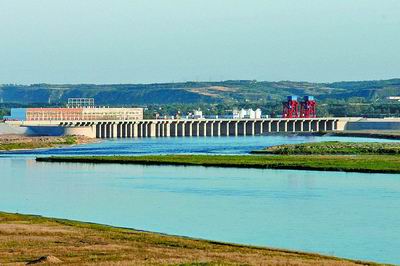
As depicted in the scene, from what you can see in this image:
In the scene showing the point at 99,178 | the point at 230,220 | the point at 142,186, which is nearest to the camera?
the point at 230,220

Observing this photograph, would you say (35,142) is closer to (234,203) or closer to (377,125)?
→ (377,125)

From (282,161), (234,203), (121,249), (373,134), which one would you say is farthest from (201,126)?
(121,249)

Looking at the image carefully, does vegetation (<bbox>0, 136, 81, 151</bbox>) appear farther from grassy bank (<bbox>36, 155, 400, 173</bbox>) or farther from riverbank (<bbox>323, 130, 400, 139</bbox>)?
riverbank (<bbox>323, 130, 400, 139</bbox>)

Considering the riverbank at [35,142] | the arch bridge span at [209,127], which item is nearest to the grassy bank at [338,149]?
the riverbank at [35,142]

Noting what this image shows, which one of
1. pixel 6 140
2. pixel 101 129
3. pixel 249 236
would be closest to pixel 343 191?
pixel 249 236

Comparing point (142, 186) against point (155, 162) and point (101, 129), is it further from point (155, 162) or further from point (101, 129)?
point (101, 129)

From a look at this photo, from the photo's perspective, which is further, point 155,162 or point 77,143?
point 77,143

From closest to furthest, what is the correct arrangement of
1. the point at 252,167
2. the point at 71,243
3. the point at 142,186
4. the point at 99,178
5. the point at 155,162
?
the point at 71,243
the point at 142,186
the point at 99,178
the point at 252,167
the point at 155,162
